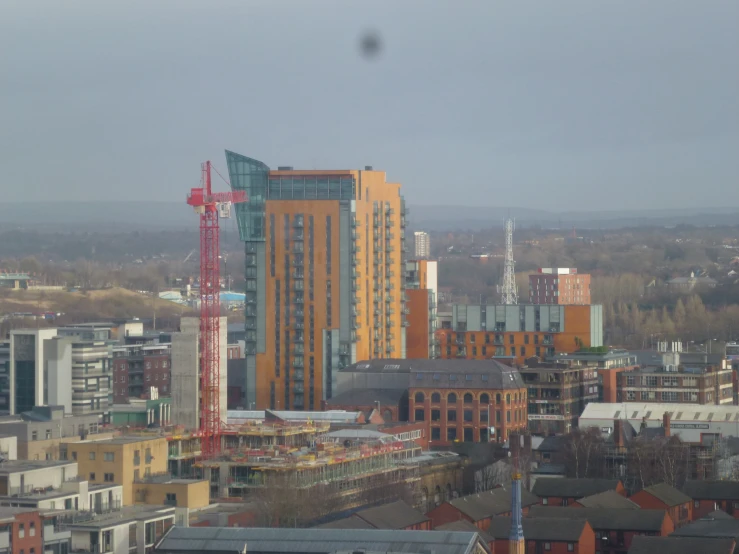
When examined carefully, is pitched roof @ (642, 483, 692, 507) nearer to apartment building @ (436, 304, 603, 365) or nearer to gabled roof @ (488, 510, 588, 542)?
gabled roof @ (488, 510, 588, 542)

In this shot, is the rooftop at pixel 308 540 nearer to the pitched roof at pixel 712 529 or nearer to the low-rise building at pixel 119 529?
the low-rise building at pixel 119 529

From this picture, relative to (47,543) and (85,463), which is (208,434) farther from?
(47,543)

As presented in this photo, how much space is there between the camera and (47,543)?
34.7m

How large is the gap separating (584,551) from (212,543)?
9.46 metres

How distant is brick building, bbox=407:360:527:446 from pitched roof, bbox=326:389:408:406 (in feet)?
2.70

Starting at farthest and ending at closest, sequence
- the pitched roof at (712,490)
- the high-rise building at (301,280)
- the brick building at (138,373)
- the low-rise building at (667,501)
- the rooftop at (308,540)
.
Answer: the brick building at (138,373)
the high-rise building at (301,280)
the pitched roof at (712,490)
the low-rise building at (667,501)
the rooftop at (308,540)

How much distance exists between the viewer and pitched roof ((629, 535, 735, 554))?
121 feet

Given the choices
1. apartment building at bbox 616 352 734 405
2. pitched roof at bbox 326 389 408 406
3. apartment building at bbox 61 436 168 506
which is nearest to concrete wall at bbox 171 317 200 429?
pitched roof at bbox 326 389 408 406

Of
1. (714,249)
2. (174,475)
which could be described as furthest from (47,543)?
(714,249)

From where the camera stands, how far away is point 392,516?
39.6 m

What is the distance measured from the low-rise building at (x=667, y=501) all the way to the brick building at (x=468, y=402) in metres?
14.0

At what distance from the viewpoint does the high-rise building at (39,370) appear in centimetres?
5706

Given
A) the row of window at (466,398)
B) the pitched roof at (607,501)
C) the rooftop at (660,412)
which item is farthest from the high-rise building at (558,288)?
the pitched roof at (607,501)

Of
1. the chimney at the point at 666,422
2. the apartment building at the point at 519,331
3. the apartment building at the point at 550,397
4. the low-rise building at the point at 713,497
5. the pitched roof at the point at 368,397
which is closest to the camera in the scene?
the low-rise building at the point at 713,497
